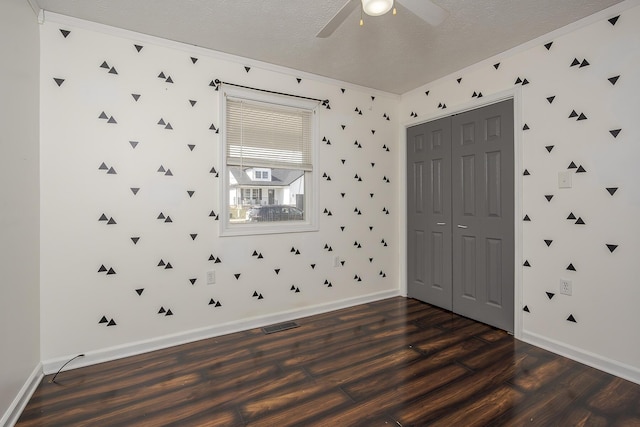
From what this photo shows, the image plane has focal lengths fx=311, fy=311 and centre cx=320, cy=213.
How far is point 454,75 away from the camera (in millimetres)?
3268

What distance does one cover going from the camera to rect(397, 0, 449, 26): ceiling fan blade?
5.08ft

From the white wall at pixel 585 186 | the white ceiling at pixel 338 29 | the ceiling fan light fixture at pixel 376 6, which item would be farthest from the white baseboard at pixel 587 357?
the ceiling fan light fixture at pixel 376 6

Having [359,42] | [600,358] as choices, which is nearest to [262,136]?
[359,42]

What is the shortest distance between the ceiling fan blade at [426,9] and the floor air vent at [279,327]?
269 cm

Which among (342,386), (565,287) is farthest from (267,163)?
(565,287)

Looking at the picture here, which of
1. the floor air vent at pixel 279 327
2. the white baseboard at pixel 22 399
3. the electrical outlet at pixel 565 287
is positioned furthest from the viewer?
the floor air vent at pixel 279 327

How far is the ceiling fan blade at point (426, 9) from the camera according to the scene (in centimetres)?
155

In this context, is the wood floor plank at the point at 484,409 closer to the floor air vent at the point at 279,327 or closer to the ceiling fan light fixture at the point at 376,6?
the floor air vent at the point at 279,327

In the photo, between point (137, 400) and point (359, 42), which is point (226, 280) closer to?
point (137, 400)

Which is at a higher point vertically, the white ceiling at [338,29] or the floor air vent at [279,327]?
the white ceiling at [338,29]

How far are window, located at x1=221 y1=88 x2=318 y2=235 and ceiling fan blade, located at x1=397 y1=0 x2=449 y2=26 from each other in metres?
1.76

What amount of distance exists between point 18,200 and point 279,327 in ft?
7.16

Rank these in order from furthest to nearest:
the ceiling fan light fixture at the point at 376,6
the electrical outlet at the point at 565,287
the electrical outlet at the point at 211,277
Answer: the electrical outlet at the point at 211,277 → the electrical outlet at the point at 565,287 → the ceiling fan light fixture at the point at 376,6

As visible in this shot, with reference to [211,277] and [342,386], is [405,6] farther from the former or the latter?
[211,277]
